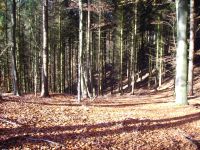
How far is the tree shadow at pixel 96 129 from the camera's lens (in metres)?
9.19

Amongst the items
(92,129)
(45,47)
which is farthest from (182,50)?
(45,47)

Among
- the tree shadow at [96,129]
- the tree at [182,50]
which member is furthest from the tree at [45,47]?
the tree shadow at [96,129]

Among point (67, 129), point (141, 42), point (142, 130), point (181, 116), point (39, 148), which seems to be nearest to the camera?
point (39, 148)

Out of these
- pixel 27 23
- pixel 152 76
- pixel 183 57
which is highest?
pixel 27 23

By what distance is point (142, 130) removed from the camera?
10781mm

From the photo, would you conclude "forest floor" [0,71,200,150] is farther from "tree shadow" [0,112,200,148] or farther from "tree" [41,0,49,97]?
"tree" [41,0,49,97]

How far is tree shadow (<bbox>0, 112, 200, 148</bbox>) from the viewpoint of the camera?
9.19 meters

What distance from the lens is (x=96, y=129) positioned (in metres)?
10.3

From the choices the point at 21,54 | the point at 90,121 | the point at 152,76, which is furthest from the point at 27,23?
the point at 90,121

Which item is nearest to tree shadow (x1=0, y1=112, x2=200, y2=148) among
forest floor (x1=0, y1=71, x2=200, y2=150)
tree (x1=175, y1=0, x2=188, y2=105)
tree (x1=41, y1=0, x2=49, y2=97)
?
forest floor (x1=0, y1=71, x2=200, y2=150)

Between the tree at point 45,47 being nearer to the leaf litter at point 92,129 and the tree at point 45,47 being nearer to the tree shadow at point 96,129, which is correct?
the leaf litter at point 92,129

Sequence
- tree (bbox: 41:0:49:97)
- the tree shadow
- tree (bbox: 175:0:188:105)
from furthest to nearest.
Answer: tree (bbox: 41:0:49:97), tree (bbox: 175:0:188:105), the tree shadow

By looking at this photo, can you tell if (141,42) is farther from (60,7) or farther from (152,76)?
(60,7)

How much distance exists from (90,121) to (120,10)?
80.3 ft
